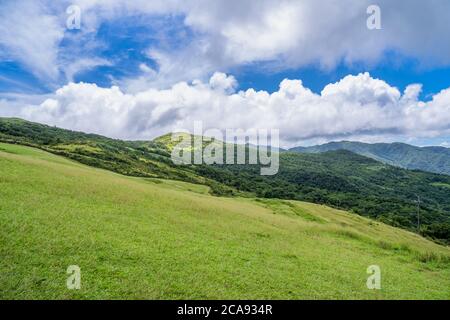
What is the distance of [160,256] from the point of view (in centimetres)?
2339

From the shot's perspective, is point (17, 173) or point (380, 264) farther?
point (17, 173)

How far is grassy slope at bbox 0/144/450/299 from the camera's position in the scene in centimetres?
1844

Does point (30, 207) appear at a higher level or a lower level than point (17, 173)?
lower

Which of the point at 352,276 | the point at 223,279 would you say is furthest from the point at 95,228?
the point at 352,276

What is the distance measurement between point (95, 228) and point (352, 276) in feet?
70.4

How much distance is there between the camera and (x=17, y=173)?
134ft

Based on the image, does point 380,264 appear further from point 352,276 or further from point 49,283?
point 49,283

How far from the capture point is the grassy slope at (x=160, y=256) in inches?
726

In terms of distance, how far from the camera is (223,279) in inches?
824

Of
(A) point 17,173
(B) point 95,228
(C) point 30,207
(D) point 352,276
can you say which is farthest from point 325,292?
(A) point 17,173

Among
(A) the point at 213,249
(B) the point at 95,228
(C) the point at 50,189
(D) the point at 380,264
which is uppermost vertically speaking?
(C) the point at 50,189
